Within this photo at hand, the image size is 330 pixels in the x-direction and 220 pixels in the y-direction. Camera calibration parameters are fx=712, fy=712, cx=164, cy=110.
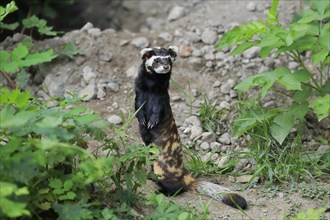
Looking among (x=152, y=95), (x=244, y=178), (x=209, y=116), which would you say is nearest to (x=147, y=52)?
(x=152, y=95)

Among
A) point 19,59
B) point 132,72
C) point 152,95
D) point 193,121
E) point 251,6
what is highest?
point 19,59

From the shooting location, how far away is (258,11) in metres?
7.91

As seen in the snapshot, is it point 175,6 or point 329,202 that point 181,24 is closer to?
point 175,6

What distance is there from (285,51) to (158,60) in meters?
1.19

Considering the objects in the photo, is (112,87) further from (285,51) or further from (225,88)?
(285,51)

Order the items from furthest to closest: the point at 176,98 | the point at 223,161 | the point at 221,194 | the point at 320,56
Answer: the point at 176,98, the point at 223,161, the point at 320,56, the point at 221,194

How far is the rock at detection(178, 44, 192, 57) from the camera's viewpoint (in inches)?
287

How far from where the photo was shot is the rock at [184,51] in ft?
23.9

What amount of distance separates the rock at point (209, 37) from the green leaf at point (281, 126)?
1.54 metres

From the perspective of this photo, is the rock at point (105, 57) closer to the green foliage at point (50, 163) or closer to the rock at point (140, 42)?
the rock at point (140, 42)

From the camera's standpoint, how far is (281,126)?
6.12 m

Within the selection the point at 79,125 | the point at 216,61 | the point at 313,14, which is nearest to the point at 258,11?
the point at 216,61

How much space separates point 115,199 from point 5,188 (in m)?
1.19

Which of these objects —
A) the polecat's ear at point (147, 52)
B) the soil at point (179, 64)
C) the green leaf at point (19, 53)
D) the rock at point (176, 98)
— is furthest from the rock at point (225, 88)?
the green leaf at point (19, 53)
